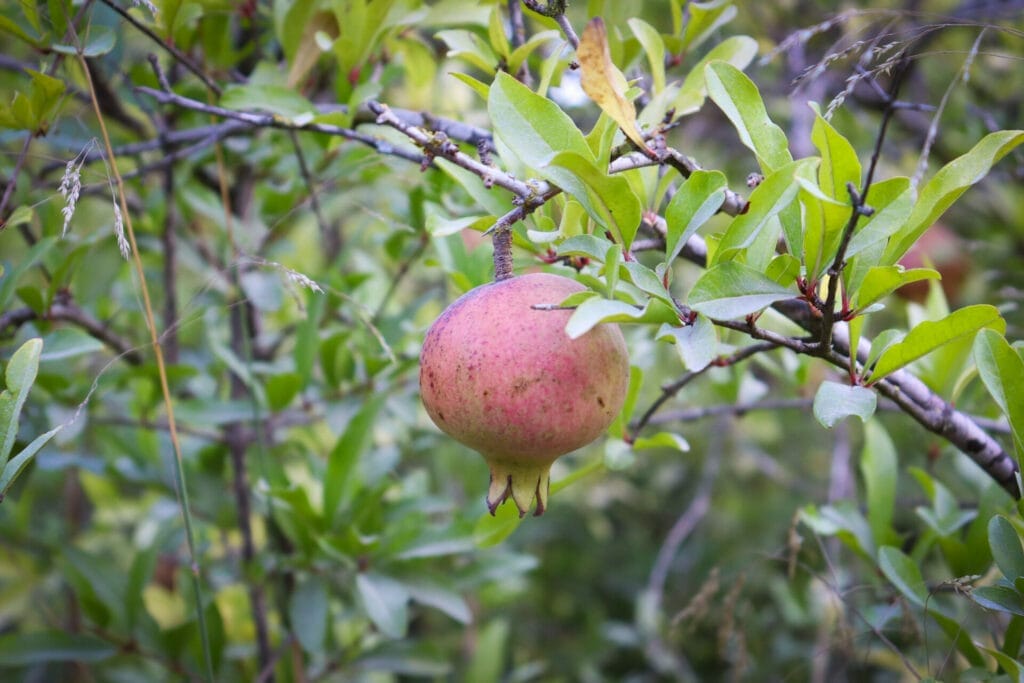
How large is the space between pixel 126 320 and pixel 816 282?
5.16 feet

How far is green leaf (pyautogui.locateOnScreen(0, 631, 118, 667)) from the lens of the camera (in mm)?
1310

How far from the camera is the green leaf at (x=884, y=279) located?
712 mm

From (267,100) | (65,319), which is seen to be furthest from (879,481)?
(65,319)

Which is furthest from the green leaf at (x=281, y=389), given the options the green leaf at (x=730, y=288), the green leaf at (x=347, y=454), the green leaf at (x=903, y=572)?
the green leaf at (x=903, y=572)

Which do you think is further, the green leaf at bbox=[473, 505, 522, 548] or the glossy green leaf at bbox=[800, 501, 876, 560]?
the glossy green leaf at bbox=[800, 501, 876, 560]

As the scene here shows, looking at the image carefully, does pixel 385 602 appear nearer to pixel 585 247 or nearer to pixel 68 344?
pixel 68 344

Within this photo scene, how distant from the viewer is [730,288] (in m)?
0.71

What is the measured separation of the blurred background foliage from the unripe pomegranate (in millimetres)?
233

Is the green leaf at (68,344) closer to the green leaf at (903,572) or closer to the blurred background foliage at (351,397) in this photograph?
the blurred background foliage at (351,397)

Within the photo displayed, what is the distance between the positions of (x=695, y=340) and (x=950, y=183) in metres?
0.30

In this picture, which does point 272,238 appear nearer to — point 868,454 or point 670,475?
point 868,454

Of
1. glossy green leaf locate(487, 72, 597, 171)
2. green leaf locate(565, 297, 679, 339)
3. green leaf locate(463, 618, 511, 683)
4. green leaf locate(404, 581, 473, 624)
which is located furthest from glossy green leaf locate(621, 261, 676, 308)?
green leaf locate(463, 618, 511, 683)

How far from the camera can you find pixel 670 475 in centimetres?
257

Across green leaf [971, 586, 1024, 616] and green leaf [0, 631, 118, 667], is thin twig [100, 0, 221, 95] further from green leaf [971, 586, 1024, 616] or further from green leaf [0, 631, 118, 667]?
green leaf [971, 586, 1024, 616]
